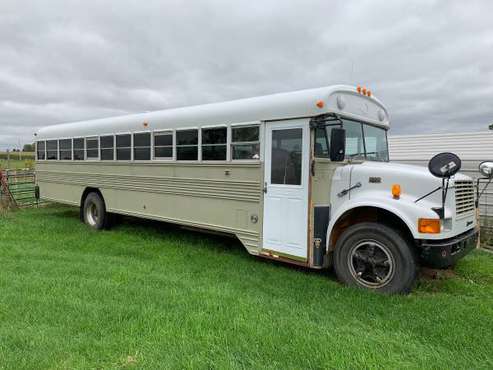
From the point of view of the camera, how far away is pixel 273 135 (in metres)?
5.30

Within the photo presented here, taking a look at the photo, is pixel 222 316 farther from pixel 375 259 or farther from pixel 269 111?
pixel 269 111

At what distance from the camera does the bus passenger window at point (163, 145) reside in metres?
6.87

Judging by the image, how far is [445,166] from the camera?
4000mm

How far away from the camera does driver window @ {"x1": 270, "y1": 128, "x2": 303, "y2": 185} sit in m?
5.03

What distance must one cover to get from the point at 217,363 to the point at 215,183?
139 inches

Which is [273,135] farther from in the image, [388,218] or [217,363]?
[217,363]

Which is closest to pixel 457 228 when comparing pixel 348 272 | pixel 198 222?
pixel 348 272

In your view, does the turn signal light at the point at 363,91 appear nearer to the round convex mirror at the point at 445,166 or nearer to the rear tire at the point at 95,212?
the round convex mirror at the point at 445,166

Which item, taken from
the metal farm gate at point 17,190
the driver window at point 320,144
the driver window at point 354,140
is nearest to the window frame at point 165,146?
the driver window at point 320,144

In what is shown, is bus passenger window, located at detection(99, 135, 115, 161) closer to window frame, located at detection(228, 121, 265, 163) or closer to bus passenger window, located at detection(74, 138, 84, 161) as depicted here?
bus passenger window, located at detection(74, 138, 84, 161)

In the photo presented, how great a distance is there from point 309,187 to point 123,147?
4489 millimetres

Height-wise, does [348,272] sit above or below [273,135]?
below

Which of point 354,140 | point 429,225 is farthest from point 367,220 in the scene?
point 354,140

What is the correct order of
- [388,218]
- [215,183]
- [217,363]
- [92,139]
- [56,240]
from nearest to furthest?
[217,363], [388,218], [215,183], [56,240], [92,139]
